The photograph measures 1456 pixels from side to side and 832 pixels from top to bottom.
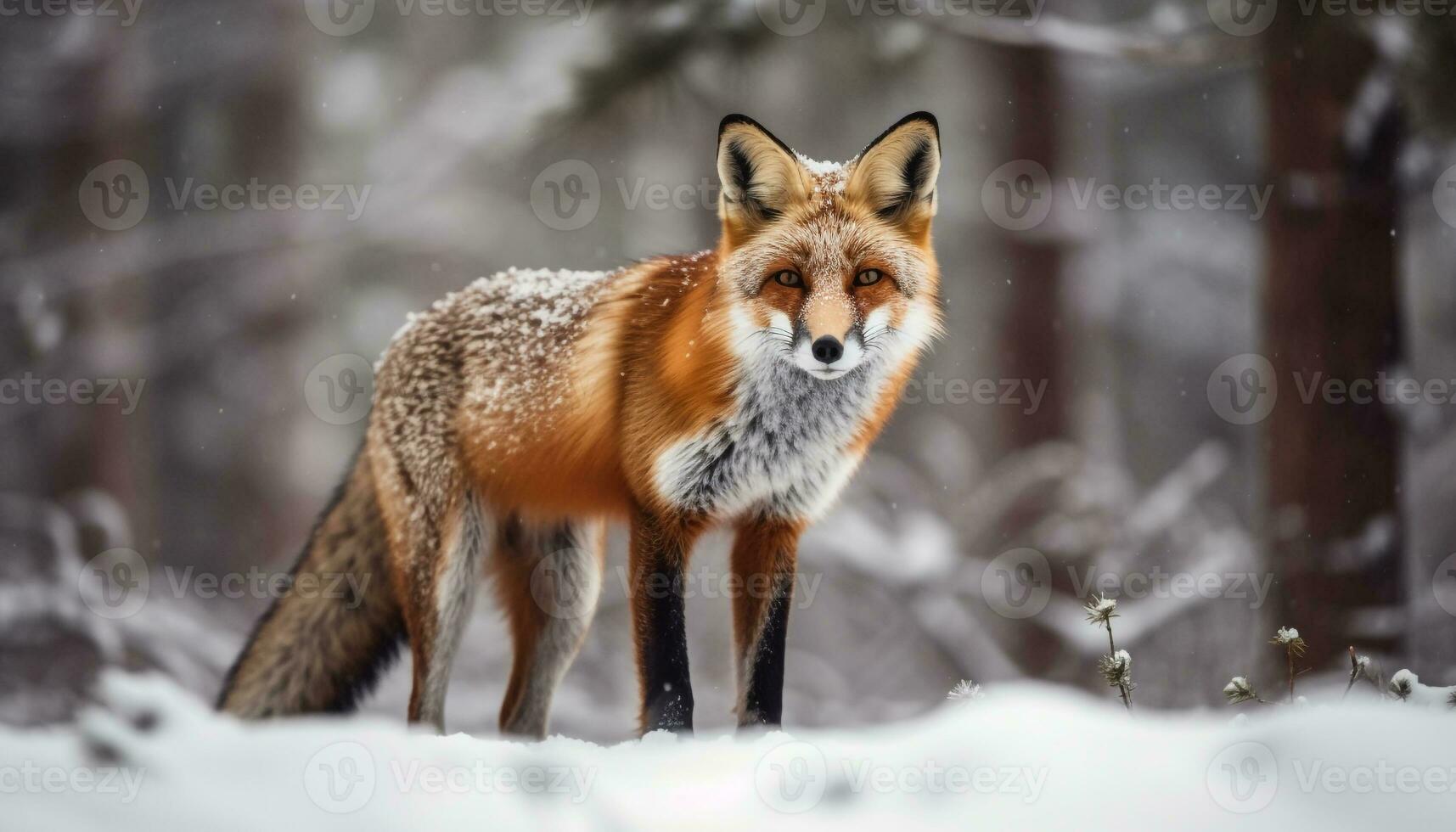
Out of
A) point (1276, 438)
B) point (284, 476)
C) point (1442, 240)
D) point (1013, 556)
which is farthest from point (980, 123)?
point (284, 476)

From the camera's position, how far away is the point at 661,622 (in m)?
3.15

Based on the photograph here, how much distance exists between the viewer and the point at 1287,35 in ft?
15.9

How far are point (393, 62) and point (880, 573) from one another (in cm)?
748

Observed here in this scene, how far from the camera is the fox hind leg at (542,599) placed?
3.93 m
